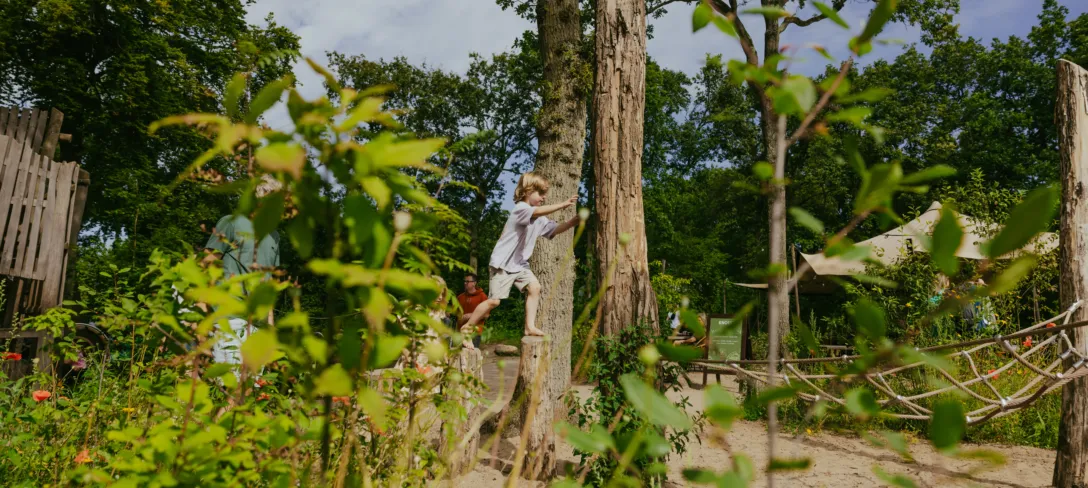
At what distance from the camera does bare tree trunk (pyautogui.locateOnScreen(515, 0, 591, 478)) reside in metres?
5.55

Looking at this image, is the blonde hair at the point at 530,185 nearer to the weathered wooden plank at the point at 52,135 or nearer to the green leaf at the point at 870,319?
the weathered wooden plank at the point at 52,135

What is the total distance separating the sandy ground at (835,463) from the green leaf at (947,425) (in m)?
3.54

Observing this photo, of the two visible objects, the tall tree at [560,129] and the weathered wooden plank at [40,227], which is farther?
the tall tree at [560,129]

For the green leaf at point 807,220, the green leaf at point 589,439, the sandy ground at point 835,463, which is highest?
the green leaf at point 807,220

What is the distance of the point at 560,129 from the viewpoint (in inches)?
227

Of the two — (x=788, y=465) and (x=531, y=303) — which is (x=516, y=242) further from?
(x=788, y=465)

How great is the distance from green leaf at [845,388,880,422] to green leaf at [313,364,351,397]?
1.40ft

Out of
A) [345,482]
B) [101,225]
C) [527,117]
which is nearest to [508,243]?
[345,482]

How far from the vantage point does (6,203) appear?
4.34 meters

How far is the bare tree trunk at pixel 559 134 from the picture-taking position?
5547 millimetres

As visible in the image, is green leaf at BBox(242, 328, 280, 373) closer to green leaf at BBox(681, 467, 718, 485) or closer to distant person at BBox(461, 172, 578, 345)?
green leaf at BBox(681, 467, 718, 485)

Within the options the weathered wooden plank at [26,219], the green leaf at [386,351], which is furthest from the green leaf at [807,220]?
the weathered wooden plank at [26,219]

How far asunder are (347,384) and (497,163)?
2713 cm

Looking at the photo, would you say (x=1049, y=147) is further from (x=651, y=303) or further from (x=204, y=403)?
(x=204, y=403)
